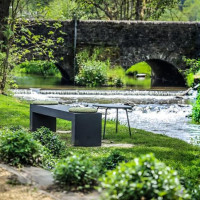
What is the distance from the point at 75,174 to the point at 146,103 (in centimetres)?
1536

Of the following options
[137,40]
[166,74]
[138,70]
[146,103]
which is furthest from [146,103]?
[138,70]

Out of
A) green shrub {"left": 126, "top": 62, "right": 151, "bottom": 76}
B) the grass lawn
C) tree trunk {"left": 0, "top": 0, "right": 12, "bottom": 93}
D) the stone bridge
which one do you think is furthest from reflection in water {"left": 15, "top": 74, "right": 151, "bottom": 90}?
the grass lawn

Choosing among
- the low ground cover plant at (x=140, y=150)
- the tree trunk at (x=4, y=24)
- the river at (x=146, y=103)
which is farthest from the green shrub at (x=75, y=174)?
the tree trunk at (x=4, y=24)

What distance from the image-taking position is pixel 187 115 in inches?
657

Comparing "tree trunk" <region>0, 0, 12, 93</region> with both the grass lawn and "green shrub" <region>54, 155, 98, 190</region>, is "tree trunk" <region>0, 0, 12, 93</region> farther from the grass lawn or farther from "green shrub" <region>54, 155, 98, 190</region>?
"green shrub" <region>54, 155, 98, 190</region>

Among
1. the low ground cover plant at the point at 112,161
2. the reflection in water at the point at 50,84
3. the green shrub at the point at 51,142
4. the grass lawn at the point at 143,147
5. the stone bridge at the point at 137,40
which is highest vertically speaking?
the stone bridge at the point at 137,40

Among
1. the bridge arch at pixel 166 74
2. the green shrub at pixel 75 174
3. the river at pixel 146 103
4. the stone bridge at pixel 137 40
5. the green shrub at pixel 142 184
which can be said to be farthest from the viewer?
the bridge arch at pixel 166 74

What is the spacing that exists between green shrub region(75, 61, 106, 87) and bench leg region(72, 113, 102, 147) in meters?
18.5

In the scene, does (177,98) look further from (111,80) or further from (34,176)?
(34,176)

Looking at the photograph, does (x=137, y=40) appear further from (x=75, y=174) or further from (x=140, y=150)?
(x=75, y=174)

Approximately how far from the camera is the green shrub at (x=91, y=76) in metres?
27.8

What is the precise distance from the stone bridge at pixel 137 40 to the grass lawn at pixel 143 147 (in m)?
14.9

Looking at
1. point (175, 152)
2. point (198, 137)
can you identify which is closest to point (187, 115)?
point (198, 137)

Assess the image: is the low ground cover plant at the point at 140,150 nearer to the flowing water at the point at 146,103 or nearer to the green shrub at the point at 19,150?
the green shrub at the point at 19,150
